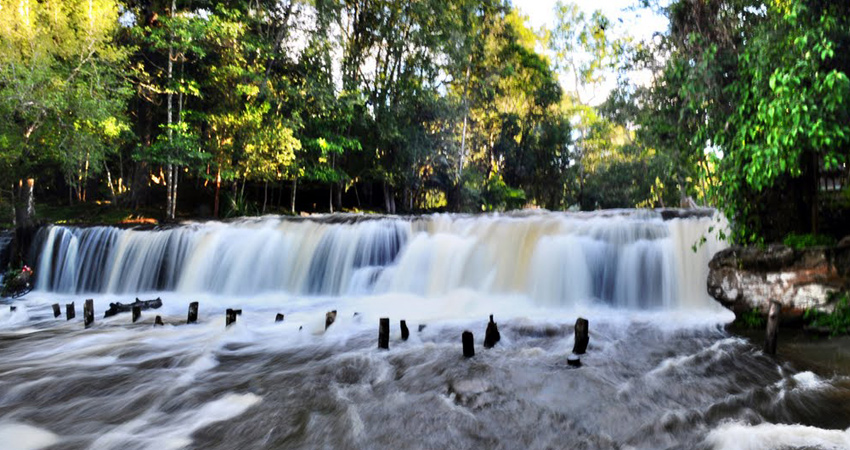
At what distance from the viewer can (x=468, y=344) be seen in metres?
6.09

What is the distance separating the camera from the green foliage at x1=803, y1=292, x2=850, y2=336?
6.34 meters

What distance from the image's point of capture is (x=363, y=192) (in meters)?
27.8

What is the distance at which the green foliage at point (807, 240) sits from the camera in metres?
6.96

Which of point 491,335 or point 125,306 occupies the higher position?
point 491,335

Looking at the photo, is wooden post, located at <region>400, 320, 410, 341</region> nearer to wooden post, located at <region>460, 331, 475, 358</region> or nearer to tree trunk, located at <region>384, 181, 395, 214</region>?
wooden post, located at <region>460, 331, 475, 358</region>

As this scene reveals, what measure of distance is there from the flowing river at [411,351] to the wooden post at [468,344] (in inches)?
3.9

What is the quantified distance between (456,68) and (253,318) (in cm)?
1979

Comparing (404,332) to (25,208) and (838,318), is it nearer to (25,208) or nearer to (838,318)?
(838,318)

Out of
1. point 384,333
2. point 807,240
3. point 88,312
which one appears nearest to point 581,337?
point 384,333

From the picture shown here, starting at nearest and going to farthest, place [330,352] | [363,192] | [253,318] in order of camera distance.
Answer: [330,352] → [253,318] → [363,192]

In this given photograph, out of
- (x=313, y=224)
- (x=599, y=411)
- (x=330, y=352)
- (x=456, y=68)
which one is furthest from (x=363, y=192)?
(x=599, y=411)

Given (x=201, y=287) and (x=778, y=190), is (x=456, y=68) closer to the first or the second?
(x=201, y=287)

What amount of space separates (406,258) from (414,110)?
527 inches

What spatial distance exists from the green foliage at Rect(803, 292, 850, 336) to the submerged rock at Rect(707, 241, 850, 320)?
0.09m
